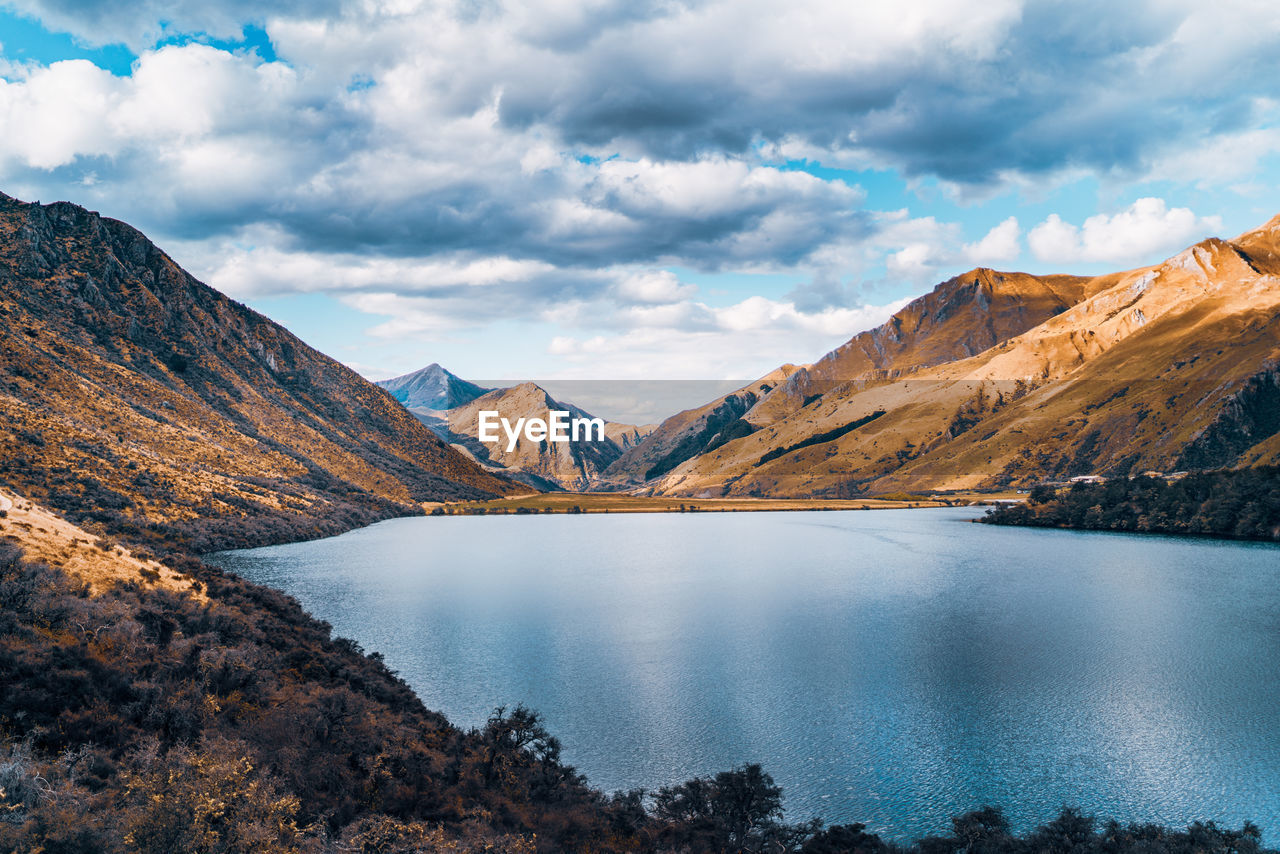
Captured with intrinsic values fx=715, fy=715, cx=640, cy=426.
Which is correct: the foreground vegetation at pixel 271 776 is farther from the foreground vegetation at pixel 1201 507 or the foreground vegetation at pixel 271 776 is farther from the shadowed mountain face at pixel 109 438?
the foreground vegetation at pixel 1201 507

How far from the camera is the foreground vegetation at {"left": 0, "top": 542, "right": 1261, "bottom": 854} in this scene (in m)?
21.5

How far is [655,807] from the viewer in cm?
3475

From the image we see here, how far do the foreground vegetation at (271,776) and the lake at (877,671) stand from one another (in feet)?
12.8

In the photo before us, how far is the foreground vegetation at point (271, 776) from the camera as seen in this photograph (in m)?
21.5

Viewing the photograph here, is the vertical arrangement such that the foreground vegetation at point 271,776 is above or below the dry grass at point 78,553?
below

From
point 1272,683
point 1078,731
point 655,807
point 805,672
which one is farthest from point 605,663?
point 1272,683

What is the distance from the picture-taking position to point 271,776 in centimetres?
2869

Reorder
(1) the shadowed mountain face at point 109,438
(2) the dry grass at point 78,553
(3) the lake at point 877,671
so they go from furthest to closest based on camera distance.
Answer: (1) the shadowed mountain face at point 109,438 < (2) the dry grass at point 78,553 < (3) the lake at point 877,671

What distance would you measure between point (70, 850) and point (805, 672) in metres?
48.6

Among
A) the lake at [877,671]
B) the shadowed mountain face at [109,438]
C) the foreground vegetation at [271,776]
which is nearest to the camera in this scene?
the foreground vegetation at [271,776]

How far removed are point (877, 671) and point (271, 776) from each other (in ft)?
148

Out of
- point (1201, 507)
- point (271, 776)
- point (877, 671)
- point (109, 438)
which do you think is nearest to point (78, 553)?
point (271, 776)

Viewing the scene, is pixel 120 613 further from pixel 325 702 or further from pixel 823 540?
pixel 823 540

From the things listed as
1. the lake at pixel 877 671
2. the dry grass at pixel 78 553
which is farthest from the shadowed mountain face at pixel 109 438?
the dry grass at pixel 78 553
